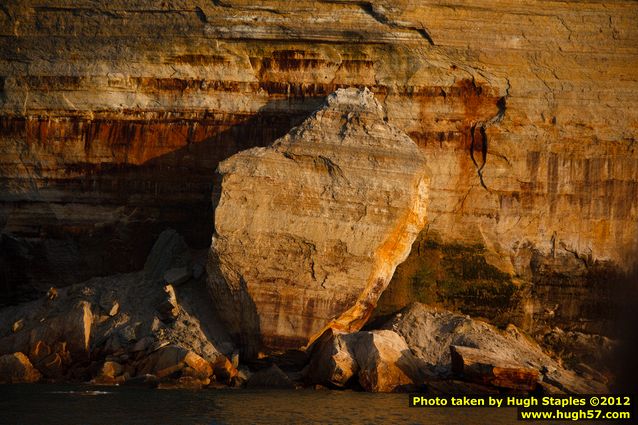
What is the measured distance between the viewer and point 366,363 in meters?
17.8

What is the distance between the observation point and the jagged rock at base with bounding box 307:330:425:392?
58.0 feet

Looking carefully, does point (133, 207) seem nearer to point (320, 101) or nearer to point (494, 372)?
point (320, 101)

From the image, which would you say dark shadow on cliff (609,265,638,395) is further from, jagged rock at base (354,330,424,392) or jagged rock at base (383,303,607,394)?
jagged rock at base (354,330,424,392)

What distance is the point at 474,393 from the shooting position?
17.2 metres

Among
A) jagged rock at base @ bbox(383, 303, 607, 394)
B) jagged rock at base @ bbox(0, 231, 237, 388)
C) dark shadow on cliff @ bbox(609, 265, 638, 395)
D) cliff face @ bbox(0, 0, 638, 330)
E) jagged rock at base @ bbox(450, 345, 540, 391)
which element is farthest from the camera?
cliff face @ bbox(0, 0, 638, 330)

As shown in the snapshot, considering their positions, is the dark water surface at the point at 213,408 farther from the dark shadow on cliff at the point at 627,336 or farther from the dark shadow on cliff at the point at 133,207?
the dark shadow on cliff at the point at 133,207

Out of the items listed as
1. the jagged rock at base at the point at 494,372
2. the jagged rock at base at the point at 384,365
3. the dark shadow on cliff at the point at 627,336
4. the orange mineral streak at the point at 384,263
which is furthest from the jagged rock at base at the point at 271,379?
the dark shadow on cliff at the point at 627,336

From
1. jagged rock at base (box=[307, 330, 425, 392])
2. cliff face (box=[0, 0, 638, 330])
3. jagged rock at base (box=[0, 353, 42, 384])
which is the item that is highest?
cliff face (box=[0, 0, 638, 330])

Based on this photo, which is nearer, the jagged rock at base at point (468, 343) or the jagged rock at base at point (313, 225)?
the jagged rock at base at point (468, 343)

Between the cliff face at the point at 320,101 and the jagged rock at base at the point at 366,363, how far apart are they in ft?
10.6

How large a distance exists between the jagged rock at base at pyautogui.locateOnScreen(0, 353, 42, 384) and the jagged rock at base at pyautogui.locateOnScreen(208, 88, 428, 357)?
3.45m

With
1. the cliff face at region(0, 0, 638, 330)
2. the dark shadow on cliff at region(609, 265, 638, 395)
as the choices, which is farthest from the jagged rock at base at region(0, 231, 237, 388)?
the dark shadow on cliff at region(609, 265, 638, 395)

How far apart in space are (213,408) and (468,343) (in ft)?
Answer: 18.8

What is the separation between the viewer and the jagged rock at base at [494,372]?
676 inches
